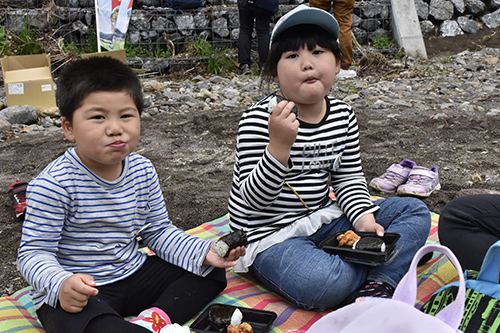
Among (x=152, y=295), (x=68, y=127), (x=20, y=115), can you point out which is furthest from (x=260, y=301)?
(x=20, y=115)

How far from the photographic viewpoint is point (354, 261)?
1.88m

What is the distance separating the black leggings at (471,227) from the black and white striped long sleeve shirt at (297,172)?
0.32 meters

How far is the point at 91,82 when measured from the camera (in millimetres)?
1659

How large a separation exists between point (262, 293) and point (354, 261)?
16.5 inches

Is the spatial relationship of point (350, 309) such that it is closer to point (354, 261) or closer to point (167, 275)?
point (354, 261)

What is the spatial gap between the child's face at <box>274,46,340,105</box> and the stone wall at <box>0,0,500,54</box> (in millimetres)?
6384

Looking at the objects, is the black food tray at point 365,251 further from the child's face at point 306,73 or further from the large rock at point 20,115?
the large rock at point 20,115

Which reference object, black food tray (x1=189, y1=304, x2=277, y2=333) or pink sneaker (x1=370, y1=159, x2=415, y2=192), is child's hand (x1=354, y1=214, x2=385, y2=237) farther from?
pink sneaker (x1=370, y1=159, x2=415, y2=192)

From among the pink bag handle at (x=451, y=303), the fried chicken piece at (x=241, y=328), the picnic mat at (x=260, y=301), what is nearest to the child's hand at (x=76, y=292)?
the picnic mat at (x=260, y=301)

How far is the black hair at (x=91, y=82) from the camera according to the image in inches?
65.2

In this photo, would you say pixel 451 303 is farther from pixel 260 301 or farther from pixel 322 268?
pixel 260 301

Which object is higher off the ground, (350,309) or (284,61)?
(284,61)

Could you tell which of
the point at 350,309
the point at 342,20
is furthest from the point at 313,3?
the point at 350,309

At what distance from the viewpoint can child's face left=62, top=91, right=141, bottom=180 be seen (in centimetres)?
163
